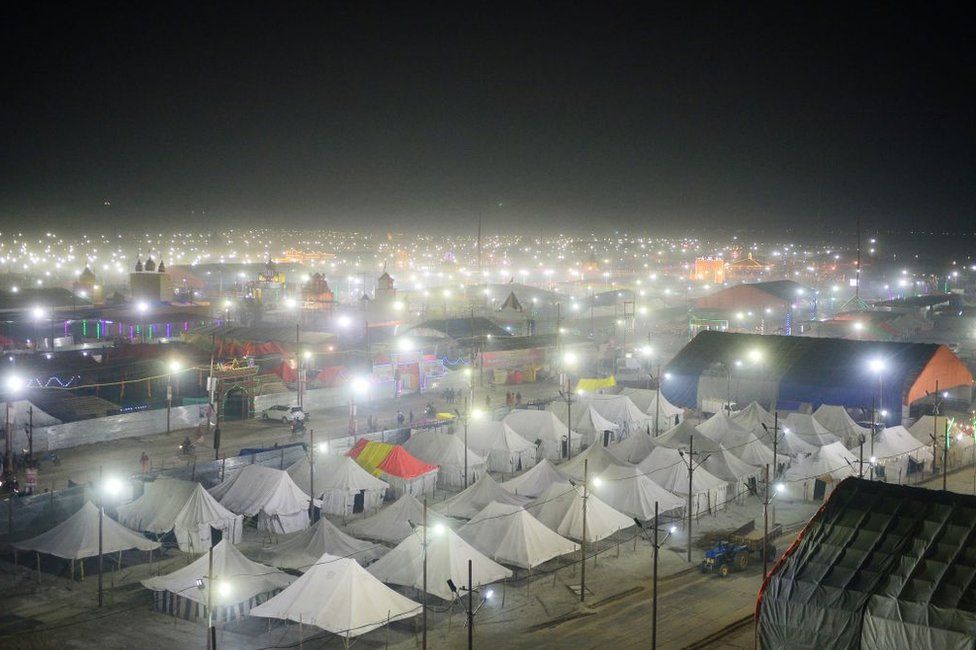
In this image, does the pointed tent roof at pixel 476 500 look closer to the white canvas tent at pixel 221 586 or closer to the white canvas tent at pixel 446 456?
the white canvas tent at pixel 446 456

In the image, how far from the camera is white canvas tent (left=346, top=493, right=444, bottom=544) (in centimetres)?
2317

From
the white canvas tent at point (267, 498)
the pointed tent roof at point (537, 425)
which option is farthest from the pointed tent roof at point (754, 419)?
the white canvas tent at point (267, 498)

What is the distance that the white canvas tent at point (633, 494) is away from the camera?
2588 centimetres

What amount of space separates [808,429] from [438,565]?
20250 millimetres

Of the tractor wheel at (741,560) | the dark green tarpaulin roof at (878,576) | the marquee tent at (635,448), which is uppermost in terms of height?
the dark green tarpaulin roof at (878,576)

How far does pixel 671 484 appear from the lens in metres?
27.7

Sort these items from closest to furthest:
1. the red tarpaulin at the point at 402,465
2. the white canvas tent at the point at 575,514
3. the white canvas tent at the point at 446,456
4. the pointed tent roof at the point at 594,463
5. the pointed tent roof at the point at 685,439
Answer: the white canvas tent at the point at 575,514
the pointed tent roof at the point at 594,463
the red tarpaulin at the point at 402,465
the white canvas tent at the point at 446,456
the pointed tent roof at the point at 685,439

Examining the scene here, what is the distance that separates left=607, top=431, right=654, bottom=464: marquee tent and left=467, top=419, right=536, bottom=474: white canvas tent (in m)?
3.45

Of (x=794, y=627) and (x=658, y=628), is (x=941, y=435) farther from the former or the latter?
(x=794, y=627)

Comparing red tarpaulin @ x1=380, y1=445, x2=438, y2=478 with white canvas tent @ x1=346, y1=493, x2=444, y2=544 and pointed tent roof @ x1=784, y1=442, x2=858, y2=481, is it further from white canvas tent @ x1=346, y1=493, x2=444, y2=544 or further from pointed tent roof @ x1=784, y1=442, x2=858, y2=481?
pointed tent roof @ x1=784, y1=442, x2=858, y2=481

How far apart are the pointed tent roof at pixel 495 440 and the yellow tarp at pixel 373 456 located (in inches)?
151

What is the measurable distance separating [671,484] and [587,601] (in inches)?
309

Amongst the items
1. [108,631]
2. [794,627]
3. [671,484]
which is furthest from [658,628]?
[108,631]

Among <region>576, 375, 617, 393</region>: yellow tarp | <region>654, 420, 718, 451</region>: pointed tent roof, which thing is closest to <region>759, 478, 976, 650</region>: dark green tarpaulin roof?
<region>654, 420, 718, 451</region>: pointed tent roof
